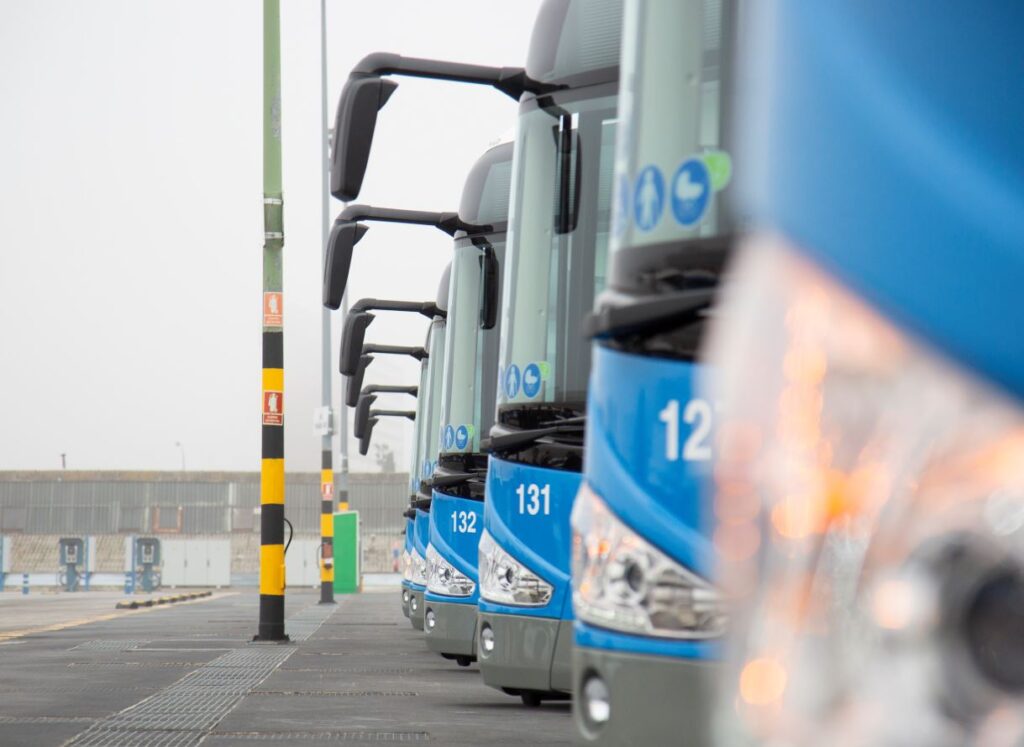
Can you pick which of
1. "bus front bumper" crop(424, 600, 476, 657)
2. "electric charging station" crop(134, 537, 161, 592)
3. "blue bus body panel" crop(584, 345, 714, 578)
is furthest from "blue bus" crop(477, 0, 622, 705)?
"electric charging station" crop(134, 537, 161, 592)

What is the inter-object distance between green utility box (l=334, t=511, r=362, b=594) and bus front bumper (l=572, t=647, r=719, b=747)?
3567 centimetres

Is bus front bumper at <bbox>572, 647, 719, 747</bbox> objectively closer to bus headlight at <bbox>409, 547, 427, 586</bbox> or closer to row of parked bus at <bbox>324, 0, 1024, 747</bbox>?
row of parked bus at <bbox>324, 0, 1024, 747</bbox>

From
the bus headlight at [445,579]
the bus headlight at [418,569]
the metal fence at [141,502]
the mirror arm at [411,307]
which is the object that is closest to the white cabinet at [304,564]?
the metal fence at [141,502]

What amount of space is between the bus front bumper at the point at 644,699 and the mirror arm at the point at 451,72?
4.04 metres

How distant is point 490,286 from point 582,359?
161 inches

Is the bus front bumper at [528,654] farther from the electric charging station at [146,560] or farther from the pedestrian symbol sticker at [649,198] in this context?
the electric charging station at [146,560]

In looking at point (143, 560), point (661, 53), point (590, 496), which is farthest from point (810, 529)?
point (143, 560)

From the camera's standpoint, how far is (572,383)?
7.70 metres

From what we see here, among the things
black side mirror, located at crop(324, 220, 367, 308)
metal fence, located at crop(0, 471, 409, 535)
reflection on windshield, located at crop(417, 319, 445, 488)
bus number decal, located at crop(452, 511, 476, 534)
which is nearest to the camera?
black side mirror, located at crop(324, 220, 367, 308)

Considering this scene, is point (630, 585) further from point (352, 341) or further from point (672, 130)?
point (352, 341)

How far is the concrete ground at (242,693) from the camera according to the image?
27.7 feet

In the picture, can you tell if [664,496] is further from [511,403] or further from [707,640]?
[511,403]

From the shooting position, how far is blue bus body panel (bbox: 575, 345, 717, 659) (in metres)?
3.75

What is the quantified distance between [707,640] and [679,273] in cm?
80
